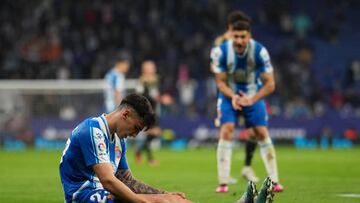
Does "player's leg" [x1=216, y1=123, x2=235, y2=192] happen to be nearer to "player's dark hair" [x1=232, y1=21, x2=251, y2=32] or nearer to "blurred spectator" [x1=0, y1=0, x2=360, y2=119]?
"player's dark hair" [x1=232, y1=21, x2=251, y2=32]

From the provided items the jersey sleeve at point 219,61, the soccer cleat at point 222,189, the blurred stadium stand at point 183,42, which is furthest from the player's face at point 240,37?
the blurred stadium stand at point 183,42

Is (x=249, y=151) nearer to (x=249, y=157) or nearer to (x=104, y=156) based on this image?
(x=249, y=157)

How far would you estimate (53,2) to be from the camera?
34.9m

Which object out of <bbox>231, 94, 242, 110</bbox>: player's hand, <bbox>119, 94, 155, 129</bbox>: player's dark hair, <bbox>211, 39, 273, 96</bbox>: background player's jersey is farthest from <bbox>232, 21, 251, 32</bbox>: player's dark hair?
<bbox>119, 94, 155, 129</bbox>: player's dark hair

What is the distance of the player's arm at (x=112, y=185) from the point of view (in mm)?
7129

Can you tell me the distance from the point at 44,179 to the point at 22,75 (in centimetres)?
1790

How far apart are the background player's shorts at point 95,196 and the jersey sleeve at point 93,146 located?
0.98 feet

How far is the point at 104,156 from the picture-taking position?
7219mm

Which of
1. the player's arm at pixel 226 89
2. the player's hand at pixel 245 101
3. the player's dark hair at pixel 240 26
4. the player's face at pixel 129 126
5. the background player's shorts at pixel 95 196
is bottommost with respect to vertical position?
the background player's shorts at pixel 95 196

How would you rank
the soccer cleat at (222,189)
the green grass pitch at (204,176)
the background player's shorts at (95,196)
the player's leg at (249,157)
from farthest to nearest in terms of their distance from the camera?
1. the player's leg at (249,157)
2. the soccer cleat at (222,189)
3. the green grass pitch at (204,176)
4. the background player's shorts at (95,196)

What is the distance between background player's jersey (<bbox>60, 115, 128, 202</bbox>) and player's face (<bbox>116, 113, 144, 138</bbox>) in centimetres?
14

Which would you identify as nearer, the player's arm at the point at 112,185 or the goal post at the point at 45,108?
the player's arm at the point at 112,185

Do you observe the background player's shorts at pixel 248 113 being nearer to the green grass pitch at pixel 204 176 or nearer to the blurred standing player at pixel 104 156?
the green grass pitch at pixel 204 176

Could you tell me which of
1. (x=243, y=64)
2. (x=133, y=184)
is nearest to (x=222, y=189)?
(x=243, y=64)
